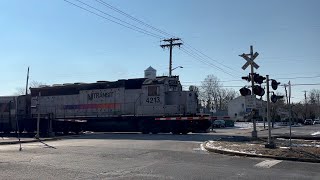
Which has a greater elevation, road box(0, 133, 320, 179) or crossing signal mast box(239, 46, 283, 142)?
crossing signal mast box(239, 46, 283, 142)

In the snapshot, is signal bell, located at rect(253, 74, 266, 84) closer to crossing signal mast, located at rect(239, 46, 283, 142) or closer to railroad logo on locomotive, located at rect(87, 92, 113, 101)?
crossing signal mast, located at rect(239, 46, 283, 142)

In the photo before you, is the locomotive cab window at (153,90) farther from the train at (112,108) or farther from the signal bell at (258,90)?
the signal bell at (258,90)

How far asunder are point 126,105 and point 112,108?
1.74m

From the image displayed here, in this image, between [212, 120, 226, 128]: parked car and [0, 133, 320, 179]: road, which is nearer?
[0, 133, 320, 179]: road

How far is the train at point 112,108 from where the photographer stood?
33875mm

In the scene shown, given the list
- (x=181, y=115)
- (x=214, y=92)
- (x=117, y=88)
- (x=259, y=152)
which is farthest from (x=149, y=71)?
(x=214, y=92)

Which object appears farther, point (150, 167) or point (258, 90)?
point (258, 90)

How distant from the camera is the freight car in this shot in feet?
111

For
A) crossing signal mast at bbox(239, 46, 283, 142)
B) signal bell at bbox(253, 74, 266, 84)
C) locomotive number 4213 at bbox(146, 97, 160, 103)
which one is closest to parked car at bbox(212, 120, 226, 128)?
locomotive number 4213 at bbox(146, 97, 160, 103)

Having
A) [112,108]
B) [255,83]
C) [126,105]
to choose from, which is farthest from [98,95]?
[255,83]

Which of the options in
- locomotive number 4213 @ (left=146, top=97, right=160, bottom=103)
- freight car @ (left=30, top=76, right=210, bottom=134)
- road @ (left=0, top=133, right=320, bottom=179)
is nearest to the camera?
road @ (left=0, top=133, right=320, bottom=179)

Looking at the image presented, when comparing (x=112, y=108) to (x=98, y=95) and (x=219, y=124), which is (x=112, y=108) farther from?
(x=219, y=124)

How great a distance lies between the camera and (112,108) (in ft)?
124

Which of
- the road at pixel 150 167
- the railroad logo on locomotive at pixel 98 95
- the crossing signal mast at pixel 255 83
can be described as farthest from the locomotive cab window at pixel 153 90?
the road at pixel 150 167
